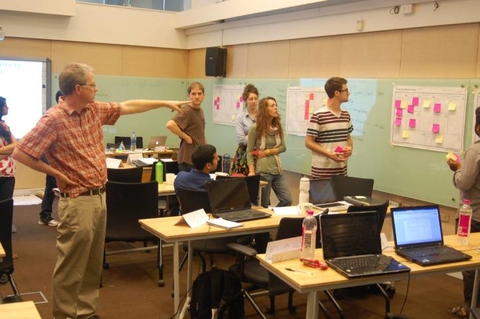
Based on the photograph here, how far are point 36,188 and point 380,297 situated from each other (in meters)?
5.79

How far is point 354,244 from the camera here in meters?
2.93

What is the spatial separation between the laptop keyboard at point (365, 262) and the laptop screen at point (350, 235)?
0.06 m

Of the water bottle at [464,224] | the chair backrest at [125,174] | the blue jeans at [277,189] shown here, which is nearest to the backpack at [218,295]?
the water bottle at [464,224]

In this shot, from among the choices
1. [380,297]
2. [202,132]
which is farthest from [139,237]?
[380,297]

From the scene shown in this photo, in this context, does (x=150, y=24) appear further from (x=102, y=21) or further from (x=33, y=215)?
(x=33, y=215)

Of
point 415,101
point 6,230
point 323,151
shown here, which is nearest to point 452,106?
point 415,101

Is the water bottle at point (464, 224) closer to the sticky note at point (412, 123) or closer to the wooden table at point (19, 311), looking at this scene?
the sticky note at point (412, 123)

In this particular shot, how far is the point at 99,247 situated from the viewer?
354 cm

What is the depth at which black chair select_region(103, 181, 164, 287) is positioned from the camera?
4.34 meters

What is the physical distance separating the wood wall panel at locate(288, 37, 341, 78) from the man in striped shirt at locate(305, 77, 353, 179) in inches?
48.9

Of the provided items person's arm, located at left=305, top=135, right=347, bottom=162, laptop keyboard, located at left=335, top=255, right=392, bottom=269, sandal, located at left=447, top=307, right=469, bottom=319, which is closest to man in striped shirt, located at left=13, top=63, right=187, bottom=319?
laptop keyboard, located at left=335, top=255, right=392, bottom=269

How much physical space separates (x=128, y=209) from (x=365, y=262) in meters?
2.19

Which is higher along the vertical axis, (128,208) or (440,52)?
(440,52)

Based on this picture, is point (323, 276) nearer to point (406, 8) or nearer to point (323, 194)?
point (323, 194)
